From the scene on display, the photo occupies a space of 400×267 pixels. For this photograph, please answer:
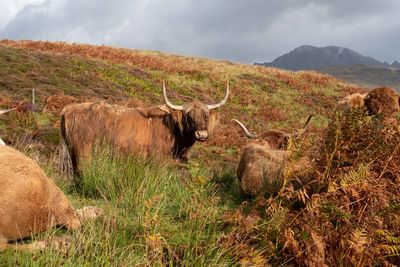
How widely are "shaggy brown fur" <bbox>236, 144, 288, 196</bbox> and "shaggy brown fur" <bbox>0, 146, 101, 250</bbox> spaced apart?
257cm

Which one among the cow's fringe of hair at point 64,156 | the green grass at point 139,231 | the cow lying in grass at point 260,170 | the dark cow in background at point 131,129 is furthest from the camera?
the dark cow in background at point 131,129

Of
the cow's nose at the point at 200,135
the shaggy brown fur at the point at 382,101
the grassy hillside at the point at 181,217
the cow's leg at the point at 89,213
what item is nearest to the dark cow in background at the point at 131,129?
the cow's nose at the point at 200,135

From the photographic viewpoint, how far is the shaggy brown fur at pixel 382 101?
27.3ft

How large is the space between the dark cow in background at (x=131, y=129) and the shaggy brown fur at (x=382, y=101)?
10.1ft

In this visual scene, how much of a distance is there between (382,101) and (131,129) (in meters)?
4.56

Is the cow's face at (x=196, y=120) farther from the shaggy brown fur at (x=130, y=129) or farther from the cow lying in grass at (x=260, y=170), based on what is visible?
the cow lying in grass at (x=260, y=170)

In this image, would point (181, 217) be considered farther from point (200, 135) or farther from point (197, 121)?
point (197, 121)

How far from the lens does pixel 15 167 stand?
361 cm

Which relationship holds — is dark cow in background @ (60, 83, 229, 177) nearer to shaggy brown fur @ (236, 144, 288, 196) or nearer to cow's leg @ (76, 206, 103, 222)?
shaggy brown fur @ (236, 144, 288, 196)

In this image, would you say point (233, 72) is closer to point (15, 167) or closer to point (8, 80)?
point (8, 80)

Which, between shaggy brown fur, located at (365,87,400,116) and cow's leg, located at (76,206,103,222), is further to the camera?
shaggy brown fur, located at (365,87,400,116)

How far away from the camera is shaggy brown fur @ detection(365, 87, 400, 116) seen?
8336 mm

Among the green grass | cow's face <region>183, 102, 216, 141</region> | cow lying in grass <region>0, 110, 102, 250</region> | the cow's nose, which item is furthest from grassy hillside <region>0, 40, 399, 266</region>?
cow's face <region>183, 102, 216, 141</region>

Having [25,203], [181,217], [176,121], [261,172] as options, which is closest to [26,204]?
[25,203]
